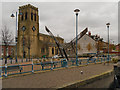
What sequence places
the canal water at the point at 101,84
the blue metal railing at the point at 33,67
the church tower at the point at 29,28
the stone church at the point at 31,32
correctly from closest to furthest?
the canal water at the point at 101,84, the blue metal railing at the point at 33,67, the church tower at the point at 29,28, the stone church at the point at 31,32

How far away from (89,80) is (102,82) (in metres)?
1.80

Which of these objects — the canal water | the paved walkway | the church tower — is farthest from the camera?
the church tower

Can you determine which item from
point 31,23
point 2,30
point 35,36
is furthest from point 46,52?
point 2,30

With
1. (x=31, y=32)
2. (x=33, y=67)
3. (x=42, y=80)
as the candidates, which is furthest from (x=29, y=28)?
Result: (x=42, y=80)

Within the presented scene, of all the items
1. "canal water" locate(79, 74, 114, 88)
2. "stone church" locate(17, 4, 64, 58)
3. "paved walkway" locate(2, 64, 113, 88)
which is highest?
"stone church" locate(17, 4, 64, 58)

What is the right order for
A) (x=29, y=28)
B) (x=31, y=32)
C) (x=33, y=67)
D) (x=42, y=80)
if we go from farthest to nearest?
(x=31, y=32), (x=29, y=28), (x=33, y=67), (x=42, y=80)

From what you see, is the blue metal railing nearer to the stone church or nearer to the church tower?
the stone church

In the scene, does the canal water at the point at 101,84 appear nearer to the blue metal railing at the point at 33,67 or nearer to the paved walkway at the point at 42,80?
the paved walkway at the point at 42,80

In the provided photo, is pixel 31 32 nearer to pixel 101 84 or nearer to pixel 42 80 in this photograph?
pixel 42 80

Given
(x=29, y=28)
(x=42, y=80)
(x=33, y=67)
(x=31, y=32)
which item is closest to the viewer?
(x=42, y=80)

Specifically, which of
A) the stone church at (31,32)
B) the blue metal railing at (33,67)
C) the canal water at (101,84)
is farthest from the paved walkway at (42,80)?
the stone church at (31,32)

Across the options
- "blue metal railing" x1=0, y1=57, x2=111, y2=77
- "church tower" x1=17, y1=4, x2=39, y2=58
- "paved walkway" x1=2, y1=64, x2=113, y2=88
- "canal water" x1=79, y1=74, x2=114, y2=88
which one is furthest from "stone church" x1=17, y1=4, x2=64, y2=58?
"canal water" x1=79, y1=74, x2=114, y2=88

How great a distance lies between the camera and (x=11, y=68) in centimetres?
923

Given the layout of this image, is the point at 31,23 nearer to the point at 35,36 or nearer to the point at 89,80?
the point at 35,36
